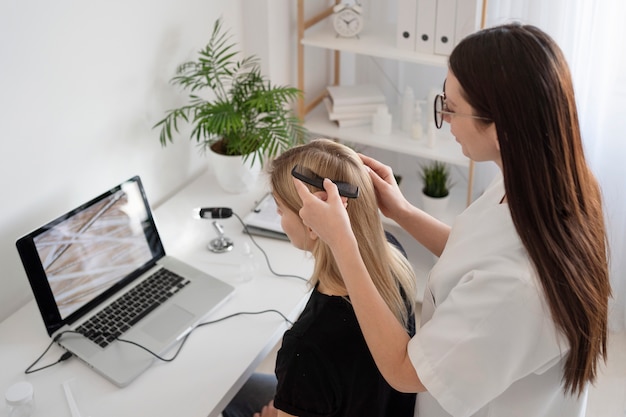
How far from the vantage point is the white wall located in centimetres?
167

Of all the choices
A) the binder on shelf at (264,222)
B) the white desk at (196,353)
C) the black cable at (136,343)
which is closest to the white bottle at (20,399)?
the white desk at (196,353)

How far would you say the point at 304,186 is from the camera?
4.13 ft

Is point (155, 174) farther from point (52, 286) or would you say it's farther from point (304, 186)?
point (304, 186)

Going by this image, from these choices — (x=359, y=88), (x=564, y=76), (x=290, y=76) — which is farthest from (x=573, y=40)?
(x=564, y=76)

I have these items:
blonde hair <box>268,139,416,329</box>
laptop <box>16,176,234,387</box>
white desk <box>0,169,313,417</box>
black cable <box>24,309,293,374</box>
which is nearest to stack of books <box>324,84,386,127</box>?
white desk <box>0,169,313,417</box>

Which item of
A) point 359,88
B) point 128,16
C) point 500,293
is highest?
point 128,16

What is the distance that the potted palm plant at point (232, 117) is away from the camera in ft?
6.86

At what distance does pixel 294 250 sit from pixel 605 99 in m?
1.11

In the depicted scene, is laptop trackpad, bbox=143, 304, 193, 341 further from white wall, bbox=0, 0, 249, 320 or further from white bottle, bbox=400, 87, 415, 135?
white bottle, bbox=400, 87, 415, 135

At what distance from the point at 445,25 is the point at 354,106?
48cm

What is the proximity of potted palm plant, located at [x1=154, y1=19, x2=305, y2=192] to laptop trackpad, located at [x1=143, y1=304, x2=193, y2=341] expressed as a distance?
1.88ft

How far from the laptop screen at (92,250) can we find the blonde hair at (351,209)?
0.56 metres

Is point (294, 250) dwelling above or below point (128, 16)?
below

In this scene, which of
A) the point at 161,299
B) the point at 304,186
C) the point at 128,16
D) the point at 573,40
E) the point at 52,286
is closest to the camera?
the point at 304,186
